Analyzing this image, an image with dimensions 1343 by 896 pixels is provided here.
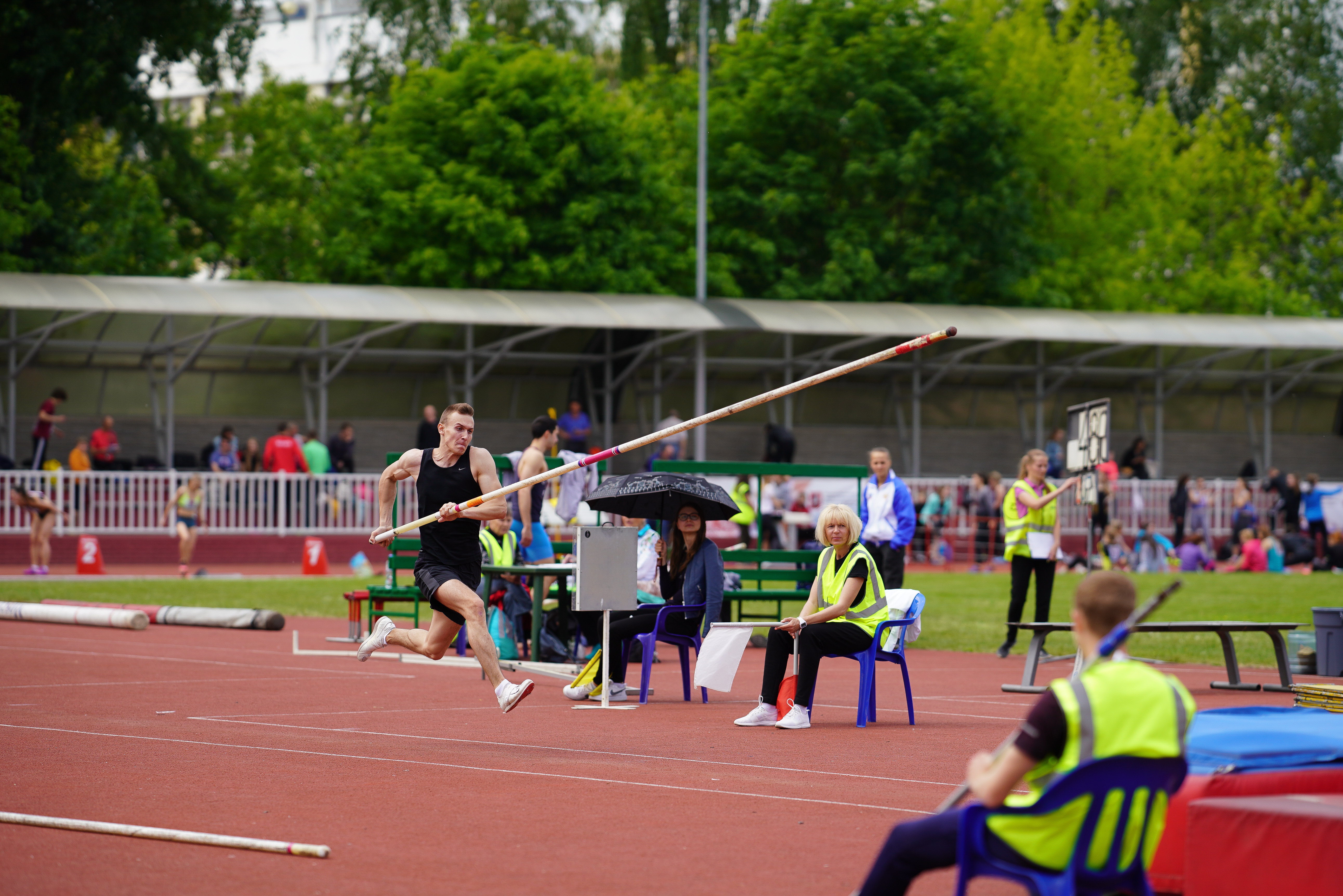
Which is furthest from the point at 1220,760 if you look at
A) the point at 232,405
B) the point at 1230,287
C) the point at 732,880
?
the point at 1230,287

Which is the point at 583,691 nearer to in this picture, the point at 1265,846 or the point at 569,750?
the point at 569,750

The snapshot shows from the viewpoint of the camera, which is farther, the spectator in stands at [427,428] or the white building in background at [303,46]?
the white building in background at [303,46]

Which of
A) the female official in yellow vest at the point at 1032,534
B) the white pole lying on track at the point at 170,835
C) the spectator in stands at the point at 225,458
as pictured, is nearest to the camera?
the white pole lying on track at the point at 170,835

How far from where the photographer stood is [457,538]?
9.96 meters

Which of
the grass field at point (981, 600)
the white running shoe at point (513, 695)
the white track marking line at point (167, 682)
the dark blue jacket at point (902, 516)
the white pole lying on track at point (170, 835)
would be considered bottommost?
the grass field at point (981, 600)

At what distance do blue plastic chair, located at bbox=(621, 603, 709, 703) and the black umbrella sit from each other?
71cm

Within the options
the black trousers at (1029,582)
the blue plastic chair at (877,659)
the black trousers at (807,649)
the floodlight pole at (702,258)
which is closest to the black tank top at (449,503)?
the black trousers at (807,649)

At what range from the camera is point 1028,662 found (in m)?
12.8

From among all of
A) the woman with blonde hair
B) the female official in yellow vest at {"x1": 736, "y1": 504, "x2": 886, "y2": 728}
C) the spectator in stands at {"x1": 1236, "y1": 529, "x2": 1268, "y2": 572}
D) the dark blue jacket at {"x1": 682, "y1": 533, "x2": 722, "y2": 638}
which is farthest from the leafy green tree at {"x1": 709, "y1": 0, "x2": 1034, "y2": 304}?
the female official in yellow vest at {"x1": 736, "y1": 504, "x2": 886, "y2": 728}

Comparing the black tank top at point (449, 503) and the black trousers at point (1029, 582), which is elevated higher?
the black tank top at point (449, 503)

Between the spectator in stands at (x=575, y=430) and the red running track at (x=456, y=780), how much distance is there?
19.1 meters

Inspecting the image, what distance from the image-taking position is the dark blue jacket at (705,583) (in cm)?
1189

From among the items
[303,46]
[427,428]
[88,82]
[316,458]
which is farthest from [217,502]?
[303,46]

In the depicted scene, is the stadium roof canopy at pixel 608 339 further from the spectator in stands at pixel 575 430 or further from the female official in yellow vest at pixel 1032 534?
the female official in yellow vest at pixel 1032 534
